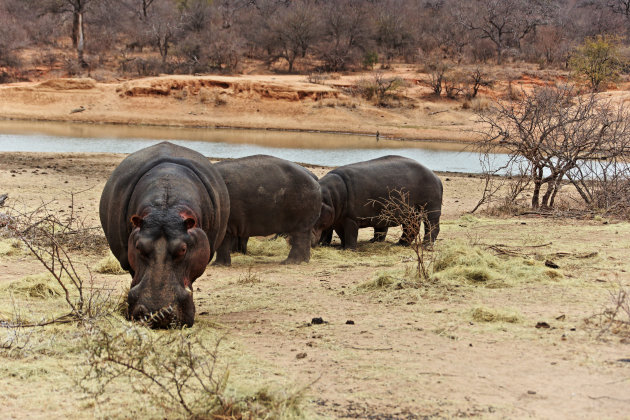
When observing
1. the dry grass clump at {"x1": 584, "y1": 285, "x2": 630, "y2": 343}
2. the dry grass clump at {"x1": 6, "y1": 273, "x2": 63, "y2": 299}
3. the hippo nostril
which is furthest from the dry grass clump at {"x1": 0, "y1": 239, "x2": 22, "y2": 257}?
the dry grass clump at {"x1": 584, "y1": 285, "x2": 630, "y2": 343}

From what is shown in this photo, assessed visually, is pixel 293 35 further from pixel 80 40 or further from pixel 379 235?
pixel 379 235

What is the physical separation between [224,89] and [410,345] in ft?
109

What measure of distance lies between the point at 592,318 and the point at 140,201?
3.30 m

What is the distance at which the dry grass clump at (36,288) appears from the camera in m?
6.11

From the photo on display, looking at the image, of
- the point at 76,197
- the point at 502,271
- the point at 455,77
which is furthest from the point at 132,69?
the point at 502,271

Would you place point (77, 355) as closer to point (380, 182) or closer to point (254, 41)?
point (380, 182)

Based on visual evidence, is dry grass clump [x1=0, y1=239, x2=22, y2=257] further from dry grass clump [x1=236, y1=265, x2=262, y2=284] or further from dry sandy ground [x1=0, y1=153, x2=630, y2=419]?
dry grass clump [x1=236, y1=265, x2=262, y2=284]

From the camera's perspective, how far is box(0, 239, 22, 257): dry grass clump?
8.20 meters

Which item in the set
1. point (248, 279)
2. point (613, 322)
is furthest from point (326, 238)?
point (613, 322)

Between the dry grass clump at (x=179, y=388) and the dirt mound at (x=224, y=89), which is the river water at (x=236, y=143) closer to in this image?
the dirt mound at (x=224, y=89)

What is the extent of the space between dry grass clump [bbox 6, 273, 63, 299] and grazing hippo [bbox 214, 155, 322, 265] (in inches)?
96.0

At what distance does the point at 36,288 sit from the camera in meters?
6.20

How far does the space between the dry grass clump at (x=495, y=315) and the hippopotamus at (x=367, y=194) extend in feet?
14.2

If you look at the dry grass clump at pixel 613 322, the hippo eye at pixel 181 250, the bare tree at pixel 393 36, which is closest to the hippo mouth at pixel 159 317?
the hippo eye at pixel 181 250
